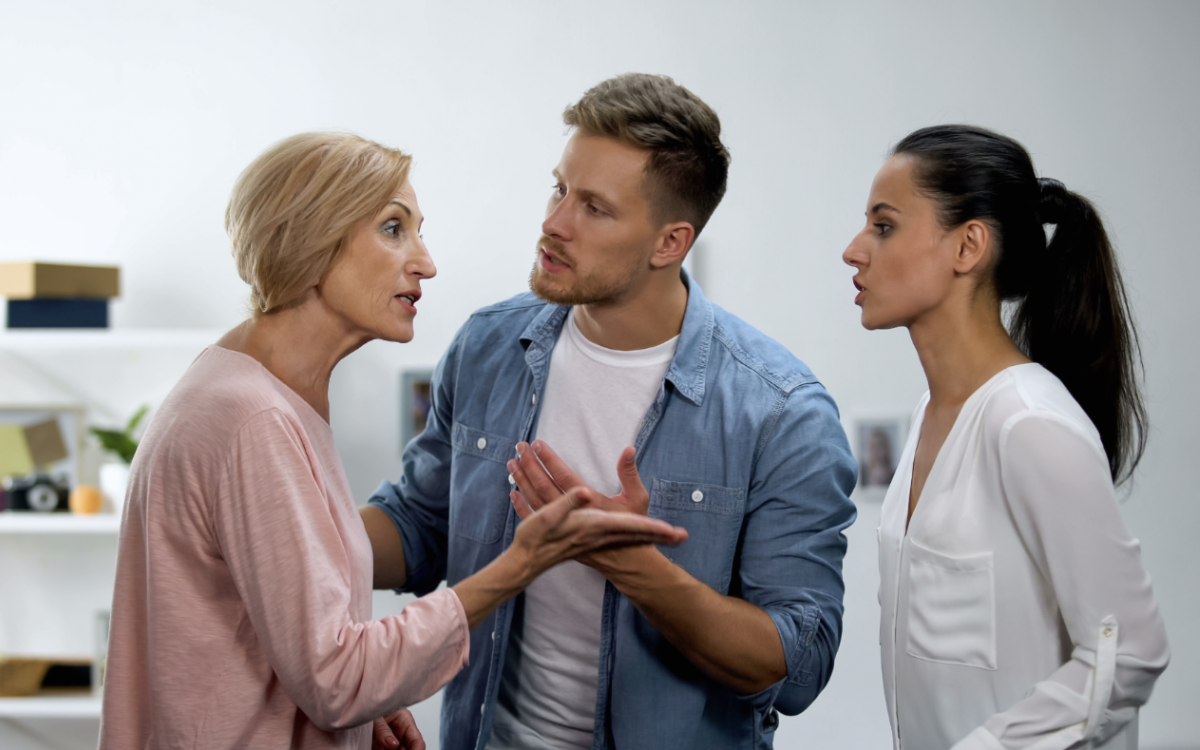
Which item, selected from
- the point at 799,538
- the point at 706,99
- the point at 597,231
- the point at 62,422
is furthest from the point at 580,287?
the point at 62,422

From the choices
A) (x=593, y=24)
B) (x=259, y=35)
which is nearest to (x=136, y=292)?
(x=259, y=35)

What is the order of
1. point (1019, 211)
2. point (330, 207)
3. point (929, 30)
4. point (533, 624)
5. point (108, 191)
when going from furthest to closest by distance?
point (108, 191) → point (929, 30) → point (533, 624) → point (1019, 211) → point (330, 207)

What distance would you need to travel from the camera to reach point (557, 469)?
4.28 feet

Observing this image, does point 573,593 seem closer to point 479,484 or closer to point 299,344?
point 479,484

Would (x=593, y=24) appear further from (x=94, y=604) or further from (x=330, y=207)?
(x=94, y=604)

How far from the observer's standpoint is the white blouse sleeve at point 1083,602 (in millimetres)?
1083

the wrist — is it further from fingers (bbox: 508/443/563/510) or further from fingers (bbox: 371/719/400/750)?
fingers (bbox: 371/719/400/750)

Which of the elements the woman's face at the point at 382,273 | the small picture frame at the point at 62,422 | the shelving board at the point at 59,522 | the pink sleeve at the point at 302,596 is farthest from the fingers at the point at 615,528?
the small picture frame at the point at 62,422

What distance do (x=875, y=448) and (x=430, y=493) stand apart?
151 cm

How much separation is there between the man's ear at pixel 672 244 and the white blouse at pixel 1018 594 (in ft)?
1.93

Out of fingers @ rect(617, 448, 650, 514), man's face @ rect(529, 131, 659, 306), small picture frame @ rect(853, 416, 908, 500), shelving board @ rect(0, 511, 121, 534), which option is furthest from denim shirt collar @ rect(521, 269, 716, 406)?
shelving board @ rect(0, 511, 121, 534)

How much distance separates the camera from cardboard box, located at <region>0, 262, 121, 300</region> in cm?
Answer: 254

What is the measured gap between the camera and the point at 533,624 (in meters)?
1.55

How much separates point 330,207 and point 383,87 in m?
1.74
